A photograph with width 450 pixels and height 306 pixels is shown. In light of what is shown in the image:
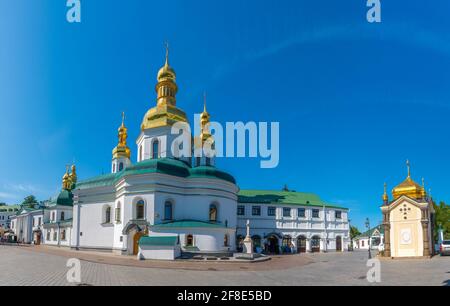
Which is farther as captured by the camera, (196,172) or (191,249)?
(196,172)

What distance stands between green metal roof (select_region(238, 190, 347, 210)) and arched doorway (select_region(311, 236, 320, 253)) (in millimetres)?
4303

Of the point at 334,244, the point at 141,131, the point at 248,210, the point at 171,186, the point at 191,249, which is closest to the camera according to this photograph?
the point at 191,249

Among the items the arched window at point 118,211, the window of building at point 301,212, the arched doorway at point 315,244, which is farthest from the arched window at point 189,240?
the arched doorway at point 315,244

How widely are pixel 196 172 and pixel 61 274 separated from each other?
18288mm

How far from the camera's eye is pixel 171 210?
31.8m

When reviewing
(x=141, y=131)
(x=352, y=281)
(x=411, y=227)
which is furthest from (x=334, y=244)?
(x=352, y=281)

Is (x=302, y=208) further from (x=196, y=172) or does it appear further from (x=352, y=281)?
(x=352, y=281)

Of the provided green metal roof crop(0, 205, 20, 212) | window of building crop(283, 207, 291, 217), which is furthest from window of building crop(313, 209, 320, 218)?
green metal roof crop(0, 205, 20, 212)

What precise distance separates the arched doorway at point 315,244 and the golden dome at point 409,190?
53.3 feet

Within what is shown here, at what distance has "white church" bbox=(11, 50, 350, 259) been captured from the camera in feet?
98.2

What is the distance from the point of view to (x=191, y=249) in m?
29.1

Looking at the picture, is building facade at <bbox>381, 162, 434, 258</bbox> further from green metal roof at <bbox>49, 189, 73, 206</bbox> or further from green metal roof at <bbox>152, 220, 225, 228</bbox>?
green metal roof at <bbox>49, 189, 73, 206</bbox>

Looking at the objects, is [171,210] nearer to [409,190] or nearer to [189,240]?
[189,240]

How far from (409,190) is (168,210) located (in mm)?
21273
